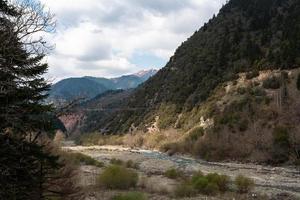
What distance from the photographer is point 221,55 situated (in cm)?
12519

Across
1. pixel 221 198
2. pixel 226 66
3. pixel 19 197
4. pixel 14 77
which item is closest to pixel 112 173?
pixel 221 198

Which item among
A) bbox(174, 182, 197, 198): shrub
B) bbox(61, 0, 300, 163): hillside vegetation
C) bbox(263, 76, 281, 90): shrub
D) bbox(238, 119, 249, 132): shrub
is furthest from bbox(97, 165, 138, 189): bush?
bbox(263, 76, 281, 90): shrub

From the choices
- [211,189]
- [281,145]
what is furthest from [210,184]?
[281,145]

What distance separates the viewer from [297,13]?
118 metres

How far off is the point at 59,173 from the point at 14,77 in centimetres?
1014

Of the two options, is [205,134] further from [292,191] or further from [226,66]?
[292,191]

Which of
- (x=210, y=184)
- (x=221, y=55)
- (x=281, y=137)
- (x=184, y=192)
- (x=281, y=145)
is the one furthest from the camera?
(x=221, y=55)

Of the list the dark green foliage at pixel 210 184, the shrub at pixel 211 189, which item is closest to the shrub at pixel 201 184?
the dark green foliage at pixel 210 184

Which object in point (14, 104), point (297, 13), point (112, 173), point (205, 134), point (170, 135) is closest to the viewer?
point (14, 104)

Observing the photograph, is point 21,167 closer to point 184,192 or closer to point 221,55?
point 184,192

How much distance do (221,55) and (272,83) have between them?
109 ft

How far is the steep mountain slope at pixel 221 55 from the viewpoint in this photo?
361 ft

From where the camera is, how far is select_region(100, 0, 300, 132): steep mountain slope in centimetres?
11012

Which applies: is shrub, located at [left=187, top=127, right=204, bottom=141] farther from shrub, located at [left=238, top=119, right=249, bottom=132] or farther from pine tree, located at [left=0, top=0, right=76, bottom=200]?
pine tree, located at [left=0, top=0, right=76, bottom=200]
